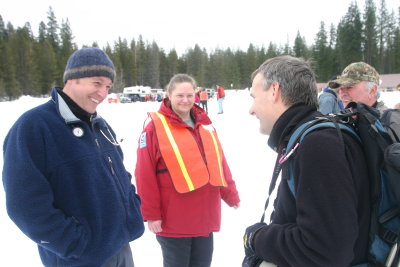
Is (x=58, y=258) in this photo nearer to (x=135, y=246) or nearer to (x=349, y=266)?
(x=349, y=266)

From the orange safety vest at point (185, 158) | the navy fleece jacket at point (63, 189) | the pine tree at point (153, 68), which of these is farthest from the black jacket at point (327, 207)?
the pine tree at point (153, 68)

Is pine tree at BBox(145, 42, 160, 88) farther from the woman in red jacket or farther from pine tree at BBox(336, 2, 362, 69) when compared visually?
the woman in red jacket

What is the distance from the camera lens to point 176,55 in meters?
73.1

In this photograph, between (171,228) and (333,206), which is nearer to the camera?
(333,206)

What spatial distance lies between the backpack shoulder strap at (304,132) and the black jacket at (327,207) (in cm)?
3

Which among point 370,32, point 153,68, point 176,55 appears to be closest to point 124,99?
point 153,68

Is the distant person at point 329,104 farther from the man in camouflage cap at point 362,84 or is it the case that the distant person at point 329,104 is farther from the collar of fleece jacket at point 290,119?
the collar of fleece jacket at point 290,119

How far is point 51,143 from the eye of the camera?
1427 millimetres

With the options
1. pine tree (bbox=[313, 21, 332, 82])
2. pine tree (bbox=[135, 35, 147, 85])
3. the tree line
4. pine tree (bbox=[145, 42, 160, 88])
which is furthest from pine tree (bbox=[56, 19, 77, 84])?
pine tree (bbox=[313, 21, 332, 82])

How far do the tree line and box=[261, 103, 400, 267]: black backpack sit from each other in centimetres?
3976

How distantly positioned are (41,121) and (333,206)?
148cm

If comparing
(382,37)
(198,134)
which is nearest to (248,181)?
(198,134)

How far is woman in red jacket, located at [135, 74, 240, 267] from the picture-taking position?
2160 millimetres

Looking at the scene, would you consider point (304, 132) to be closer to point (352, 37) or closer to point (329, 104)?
point (329, 104)
